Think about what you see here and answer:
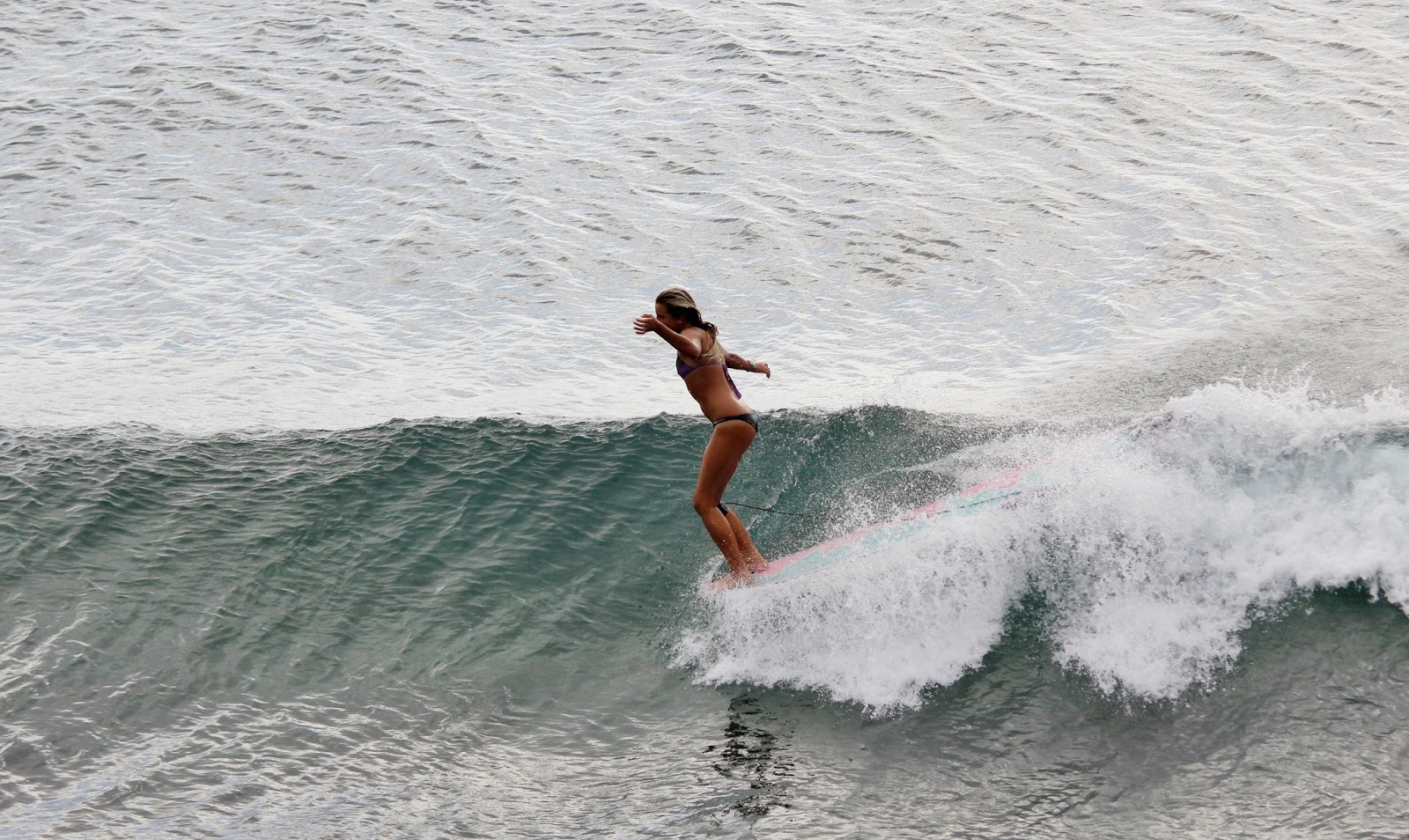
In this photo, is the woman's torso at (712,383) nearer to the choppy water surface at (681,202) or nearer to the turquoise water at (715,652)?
the turquoise water at (715,652)

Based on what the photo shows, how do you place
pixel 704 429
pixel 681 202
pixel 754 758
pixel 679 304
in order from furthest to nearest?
pixel 681 202 → pixel 704 429 → pixel 679 304 → pixel 754 758

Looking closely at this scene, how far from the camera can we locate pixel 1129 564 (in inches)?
271

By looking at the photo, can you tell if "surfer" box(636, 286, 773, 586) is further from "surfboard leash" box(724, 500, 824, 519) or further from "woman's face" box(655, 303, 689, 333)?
"surfboard leash" box(724, 500, 824, 519)

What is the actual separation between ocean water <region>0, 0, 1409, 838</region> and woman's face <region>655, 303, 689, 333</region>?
5.67 feet

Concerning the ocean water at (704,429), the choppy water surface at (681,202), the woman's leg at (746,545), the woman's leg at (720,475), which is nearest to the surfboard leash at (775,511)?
the ocean water at (704,429)

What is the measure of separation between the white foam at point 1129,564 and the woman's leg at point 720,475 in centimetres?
34

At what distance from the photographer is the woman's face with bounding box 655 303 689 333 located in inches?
277

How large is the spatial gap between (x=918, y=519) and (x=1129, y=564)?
1.23 m

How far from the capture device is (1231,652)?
6.33 metres

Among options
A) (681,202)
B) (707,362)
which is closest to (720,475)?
(707,362)

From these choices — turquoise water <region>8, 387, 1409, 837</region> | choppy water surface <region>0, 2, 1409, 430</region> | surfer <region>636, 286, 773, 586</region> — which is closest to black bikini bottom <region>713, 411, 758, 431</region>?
surfer <region>636, 286, 773, 586</region>

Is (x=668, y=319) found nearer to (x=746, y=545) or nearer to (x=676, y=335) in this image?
(x=676, y=335)

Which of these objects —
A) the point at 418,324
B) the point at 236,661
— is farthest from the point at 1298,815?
the point at 418,324

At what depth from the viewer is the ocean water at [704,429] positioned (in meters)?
5.98
